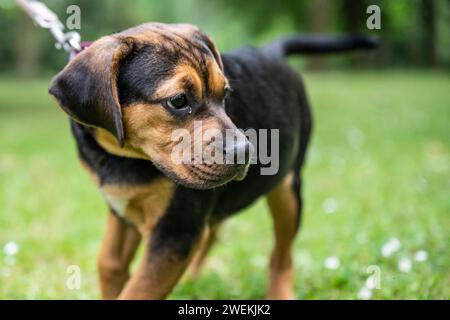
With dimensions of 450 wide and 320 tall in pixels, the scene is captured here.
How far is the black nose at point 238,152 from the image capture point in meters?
3.18

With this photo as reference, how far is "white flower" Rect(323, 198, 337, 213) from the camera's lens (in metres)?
6.75

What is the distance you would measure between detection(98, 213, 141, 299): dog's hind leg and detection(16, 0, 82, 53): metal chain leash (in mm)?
1166

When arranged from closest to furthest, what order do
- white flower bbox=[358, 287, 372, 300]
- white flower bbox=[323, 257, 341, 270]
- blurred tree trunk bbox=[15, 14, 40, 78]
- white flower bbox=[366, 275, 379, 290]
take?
white flower bbox=[358, 287, 372, 300]
white flower bbox=[366, 275, 379, 290]
white flower bbox=[323, 257, 341, 270]
blurred tree trunk bbox=[15, 14, 40, 78]

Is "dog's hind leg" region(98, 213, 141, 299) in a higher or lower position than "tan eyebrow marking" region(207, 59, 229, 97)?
lower

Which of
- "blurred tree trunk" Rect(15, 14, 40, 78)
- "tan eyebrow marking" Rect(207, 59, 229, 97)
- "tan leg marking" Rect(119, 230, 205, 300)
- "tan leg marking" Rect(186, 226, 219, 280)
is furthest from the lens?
"blurred tree trunk" Rect(15, 14, 40, 78)

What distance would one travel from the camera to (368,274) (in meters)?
4.75

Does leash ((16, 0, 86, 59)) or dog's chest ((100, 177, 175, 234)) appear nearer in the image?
dog's chest ((100, 177, 175, 234))

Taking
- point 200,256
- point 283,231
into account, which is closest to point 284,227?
point 283,231

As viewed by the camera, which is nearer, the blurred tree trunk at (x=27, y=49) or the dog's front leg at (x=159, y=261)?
the dog's front leg at (x=159, y=261)

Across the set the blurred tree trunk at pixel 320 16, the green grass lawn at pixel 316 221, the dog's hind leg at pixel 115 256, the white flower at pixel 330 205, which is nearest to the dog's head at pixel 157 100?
the dog's hind leg at pixel 115 256

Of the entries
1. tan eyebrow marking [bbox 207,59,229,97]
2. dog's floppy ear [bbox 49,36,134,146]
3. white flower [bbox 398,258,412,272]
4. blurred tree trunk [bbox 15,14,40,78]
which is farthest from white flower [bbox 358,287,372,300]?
blurred tree trunk [bbox 15,14,40,78]

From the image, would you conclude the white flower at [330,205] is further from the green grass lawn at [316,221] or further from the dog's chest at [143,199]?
the dog's chest at [143,199]

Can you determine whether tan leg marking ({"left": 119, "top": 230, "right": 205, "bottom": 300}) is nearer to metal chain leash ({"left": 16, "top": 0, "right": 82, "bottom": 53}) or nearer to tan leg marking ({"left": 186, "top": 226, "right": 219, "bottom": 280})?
metal chain leash ({"left": 16, "top": 0, "right": 82, "bottom": 53})

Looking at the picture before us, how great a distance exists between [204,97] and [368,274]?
217cm
